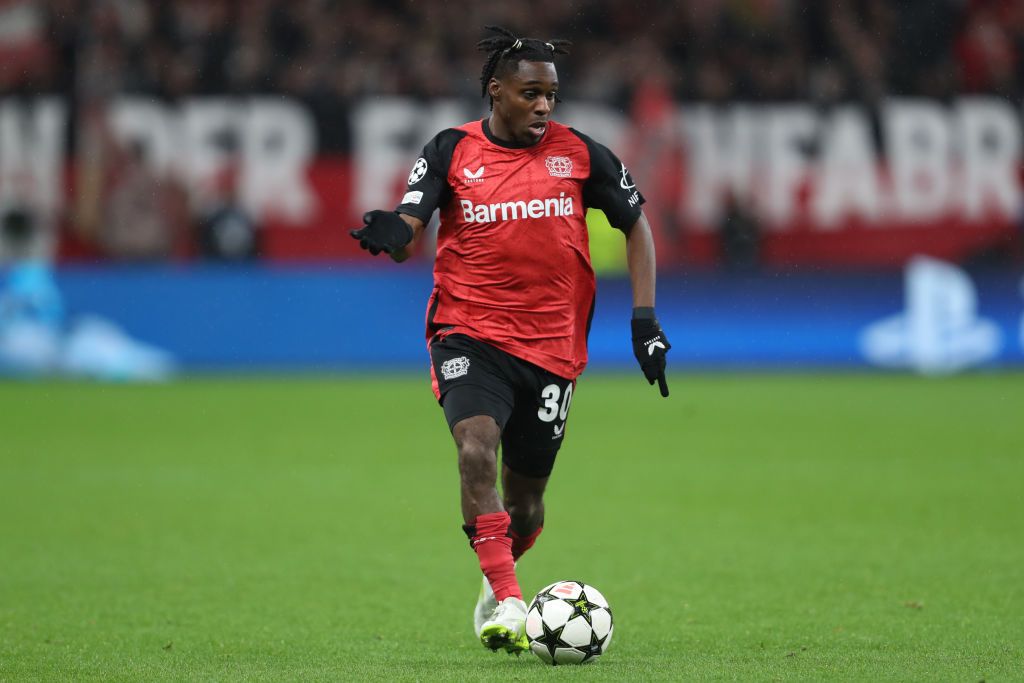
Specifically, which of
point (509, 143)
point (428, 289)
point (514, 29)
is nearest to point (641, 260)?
point (509, 143)

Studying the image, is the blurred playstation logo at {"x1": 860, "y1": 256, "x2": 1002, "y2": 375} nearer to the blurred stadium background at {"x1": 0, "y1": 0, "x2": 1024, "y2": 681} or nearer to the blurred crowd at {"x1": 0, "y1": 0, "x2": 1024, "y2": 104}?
the blurred stadium background at {"x1": 0, "y1": 0, "x2": 1024, "y2": 681}

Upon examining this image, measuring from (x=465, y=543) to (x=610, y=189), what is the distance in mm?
3262

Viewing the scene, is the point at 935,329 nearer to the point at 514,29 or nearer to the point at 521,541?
the point at 514,29

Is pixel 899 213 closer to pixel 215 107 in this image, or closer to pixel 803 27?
pixel 803 27

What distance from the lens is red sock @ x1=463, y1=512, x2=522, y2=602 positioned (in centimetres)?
566

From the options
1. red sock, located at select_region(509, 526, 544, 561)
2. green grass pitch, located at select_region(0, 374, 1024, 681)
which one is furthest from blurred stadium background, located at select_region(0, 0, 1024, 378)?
red sock, located at select_region(509, 526, 544, 561)

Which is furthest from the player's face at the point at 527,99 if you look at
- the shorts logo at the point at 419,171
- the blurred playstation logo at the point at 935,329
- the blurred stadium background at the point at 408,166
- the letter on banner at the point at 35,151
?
the letter on banner at the point at 35,151

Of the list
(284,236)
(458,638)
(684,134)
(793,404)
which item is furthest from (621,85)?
(458,638)

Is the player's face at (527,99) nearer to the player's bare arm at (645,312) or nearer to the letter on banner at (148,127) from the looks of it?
the player's bare arm at (645,312)

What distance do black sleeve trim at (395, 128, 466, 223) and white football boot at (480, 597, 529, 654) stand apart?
1.52 meters

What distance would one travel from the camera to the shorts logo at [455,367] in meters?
5.99

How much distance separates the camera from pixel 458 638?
621 centimetres

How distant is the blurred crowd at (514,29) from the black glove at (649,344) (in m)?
15.2

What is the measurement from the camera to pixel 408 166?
20.6 m
